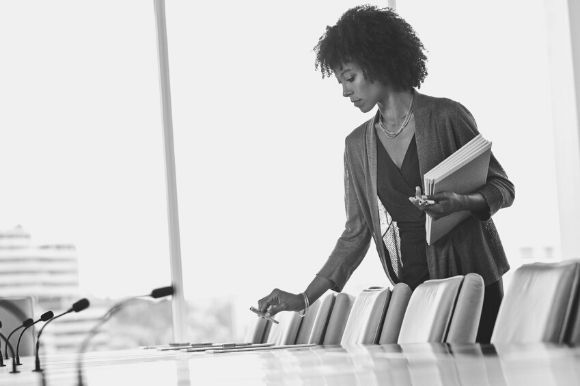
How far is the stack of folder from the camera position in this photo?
254 centimetres

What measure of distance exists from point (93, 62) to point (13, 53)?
1.70 feet

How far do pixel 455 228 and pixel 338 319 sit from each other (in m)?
1.24

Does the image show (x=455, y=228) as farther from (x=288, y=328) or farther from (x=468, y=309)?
(x=288, y=328)

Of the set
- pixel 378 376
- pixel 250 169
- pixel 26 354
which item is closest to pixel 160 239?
pixel 250 169

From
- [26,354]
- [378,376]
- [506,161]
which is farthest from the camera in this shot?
[506,161]

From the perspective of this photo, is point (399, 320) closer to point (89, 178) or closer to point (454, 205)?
point (454, 205)

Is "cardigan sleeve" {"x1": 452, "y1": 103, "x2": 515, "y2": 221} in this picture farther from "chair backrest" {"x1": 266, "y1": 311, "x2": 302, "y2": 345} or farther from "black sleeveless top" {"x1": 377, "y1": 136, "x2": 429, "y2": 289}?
"chair backrest" {"x1": 266, "y1": 311, "x2": 302, "y2": 345}

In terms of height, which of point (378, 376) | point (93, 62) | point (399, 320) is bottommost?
point (399, 320)

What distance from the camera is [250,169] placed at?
636 cm

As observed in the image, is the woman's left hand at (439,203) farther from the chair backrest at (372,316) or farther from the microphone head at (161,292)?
the microphone head at (161,292)

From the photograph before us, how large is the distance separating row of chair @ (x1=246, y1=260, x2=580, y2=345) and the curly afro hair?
66cm

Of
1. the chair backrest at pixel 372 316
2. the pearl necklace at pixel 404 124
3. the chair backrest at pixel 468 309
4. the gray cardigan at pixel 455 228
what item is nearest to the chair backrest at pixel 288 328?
the chair backrest at pixel 372 316

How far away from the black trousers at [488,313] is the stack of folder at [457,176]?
0.70 ft

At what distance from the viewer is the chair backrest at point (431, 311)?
2354 millimetres
